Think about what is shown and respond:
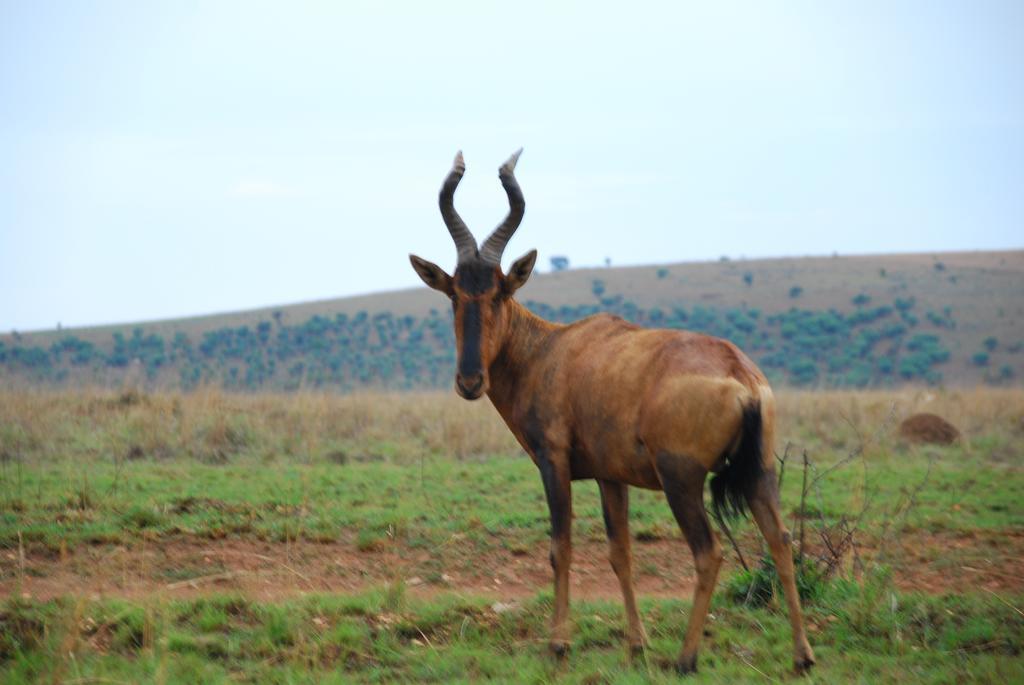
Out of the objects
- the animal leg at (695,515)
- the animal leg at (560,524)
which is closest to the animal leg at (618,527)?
the animal leg at (560,524)

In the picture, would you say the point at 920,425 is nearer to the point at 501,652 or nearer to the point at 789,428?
the point at 789,428

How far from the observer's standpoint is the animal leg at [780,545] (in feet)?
20.3

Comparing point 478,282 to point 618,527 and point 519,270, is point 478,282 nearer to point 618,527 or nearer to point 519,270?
point 519,270

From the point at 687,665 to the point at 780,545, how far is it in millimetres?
934

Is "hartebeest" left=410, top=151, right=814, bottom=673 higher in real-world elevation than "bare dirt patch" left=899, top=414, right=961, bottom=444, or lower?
higher

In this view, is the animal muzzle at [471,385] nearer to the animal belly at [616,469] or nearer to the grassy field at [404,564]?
the animal belly at [616,469]

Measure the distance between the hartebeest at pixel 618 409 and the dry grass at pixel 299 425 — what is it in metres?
6.86

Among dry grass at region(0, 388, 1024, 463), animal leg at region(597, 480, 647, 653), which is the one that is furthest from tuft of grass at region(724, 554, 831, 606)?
dry grass at region(0, 388, 1024, 463)

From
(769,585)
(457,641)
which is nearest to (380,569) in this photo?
(457,641)

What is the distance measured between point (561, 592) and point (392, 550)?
3066 millimetres

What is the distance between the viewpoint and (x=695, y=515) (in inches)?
246

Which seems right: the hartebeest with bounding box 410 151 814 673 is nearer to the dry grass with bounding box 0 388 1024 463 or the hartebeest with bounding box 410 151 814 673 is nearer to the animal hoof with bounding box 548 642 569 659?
the animal hoof with bounding box 548 642 569 659

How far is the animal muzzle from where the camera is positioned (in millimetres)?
7301

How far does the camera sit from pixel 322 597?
7809 millimetres
